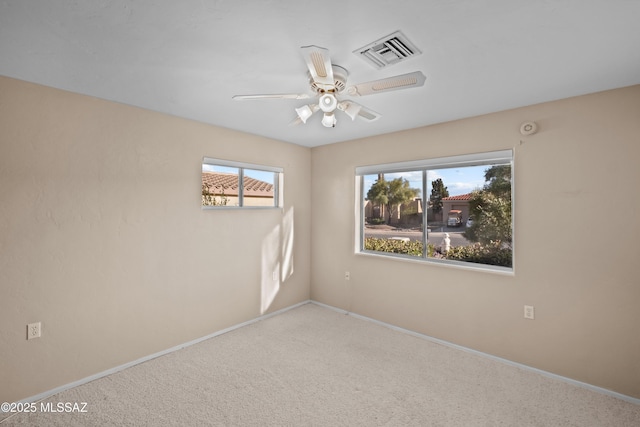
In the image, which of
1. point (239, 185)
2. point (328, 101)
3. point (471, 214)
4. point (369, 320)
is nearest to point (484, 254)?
point (471, 214)

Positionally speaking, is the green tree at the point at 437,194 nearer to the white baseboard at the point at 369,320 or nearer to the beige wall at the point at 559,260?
the beige wall at the point at 559,260

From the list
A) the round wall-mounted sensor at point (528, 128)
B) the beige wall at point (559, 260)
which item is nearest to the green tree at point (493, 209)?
the beige wall at point (559, 260)

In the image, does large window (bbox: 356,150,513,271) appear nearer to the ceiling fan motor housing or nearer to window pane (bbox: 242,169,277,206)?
window pane (bbox: 242,169,277,206)

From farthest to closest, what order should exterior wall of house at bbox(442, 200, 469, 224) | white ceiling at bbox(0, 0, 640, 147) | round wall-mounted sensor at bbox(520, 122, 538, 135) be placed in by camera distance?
exterior wall of house at bbox(442, 200, 469, 224), round wall-mounted sensor at bbox(520, 122, 538, 135), white ceiling at bbox(0, 0, 640, 147)

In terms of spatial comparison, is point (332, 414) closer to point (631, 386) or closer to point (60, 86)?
point (631, 386)

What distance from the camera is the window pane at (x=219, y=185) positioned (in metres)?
3.13

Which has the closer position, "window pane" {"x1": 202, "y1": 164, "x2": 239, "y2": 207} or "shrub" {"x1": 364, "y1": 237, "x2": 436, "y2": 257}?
"window pane" {"x1": 202, "y1": 164, "x2": 239, "y2": 207}

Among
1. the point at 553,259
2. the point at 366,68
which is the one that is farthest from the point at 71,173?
the point at 553,259

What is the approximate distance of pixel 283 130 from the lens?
3.28m

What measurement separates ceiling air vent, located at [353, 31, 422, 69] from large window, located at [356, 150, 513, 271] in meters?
1.54

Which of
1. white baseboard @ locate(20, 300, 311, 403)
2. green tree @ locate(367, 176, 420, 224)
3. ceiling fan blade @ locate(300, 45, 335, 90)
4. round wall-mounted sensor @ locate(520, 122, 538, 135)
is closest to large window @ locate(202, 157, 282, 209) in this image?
green tree @ locate(367, 176, 420, 224)

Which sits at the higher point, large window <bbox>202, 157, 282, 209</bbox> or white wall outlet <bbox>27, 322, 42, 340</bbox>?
large window <bbox>202, 157, 282, 209</bbox>

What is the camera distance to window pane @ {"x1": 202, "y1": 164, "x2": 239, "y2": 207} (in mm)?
3134

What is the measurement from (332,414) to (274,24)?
7.86ft
